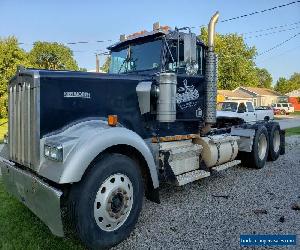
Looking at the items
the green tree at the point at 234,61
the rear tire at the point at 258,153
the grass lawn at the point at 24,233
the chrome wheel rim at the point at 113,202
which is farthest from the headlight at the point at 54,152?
the green tree at the point at 234,61

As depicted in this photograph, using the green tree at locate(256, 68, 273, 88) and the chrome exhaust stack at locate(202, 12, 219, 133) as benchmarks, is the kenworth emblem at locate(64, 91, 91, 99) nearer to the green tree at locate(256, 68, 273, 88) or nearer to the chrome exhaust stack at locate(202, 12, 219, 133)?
the chrome exhaust stack at locate(202, 12, 219, 133)

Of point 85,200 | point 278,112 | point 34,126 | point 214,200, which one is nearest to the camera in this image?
point 85,200

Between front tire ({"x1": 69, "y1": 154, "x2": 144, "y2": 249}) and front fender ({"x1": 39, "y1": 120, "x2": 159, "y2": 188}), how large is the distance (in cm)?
19

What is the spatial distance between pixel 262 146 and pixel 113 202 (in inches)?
230

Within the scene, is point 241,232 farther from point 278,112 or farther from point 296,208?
point 278,112

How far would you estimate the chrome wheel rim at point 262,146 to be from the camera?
28.3ft

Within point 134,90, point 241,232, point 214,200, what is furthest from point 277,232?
point 134,90

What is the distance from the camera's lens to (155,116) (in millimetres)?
5219

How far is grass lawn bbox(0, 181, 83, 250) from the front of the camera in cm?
394

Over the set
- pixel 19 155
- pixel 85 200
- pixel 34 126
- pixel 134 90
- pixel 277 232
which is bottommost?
pixel 277 232

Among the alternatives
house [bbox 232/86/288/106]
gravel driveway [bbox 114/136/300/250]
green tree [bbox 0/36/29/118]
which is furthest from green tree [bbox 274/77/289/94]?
gravel driveway [bbox 114/136/300/250]

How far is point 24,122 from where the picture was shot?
13.9 feet

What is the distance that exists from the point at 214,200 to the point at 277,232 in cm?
142

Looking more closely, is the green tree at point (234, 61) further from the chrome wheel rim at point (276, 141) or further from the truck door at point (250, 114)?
the chrome wheel rim at point (276, 141)
